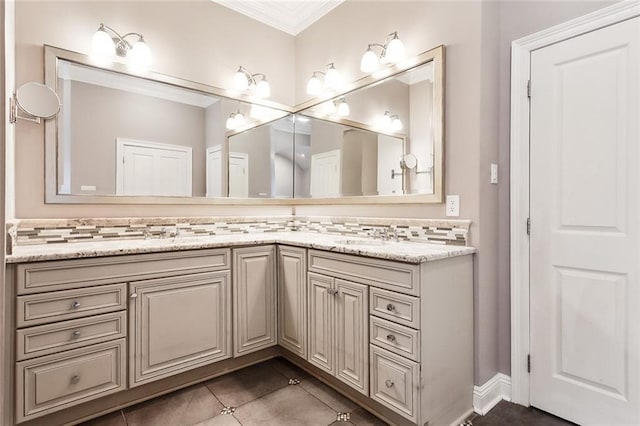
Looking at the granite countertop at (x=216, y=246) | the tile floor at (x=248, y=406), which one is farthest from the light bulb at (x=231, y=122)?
the tile floor at (x=248, y=406)

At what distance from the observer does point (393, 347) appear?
1.63 m

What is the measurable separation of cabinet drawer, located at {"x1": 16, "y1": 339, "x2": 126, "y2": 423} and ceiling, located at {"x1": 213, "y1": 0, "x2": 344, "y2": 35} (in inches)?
102

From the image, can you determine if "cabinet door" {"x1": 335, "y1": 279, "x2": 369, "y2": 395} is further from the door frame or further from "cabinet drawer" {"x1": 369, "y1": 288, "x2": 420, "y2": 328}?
the door frame

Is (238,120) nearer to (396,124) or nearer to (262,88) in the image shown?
(262,88)

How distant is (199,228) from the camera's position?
101 inches

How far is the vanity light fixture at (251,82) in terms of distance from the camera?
275 centimetres

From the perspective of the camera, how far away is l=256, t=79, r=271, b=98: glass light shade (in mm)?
2865

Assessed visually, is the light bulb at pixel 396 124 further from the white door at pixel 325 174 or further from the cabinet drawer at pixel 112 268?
the cabinet drawer at pixel 112 268

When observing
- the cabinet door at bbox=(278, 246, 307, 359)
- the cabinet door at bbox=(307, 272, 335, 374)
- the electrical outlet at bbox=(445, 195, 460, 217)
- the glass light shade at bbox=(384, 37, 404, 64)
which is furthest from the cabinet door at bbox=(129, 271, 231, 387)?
the glass light shade at bbox=(384, 37, 404, 64)

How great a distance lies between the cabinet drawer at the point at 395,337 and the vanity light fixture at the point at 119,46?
2192mm

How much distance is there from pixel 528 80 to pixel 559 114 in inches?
10.1

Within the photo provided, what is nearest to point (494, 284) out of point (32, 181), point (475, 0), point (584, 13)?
point (584, 13)

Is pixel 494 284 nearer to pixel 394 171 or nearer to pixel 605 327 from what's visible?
pixel 605 327

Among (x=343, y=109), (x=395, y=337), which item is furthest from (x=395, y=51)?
(x=395, y=337)
